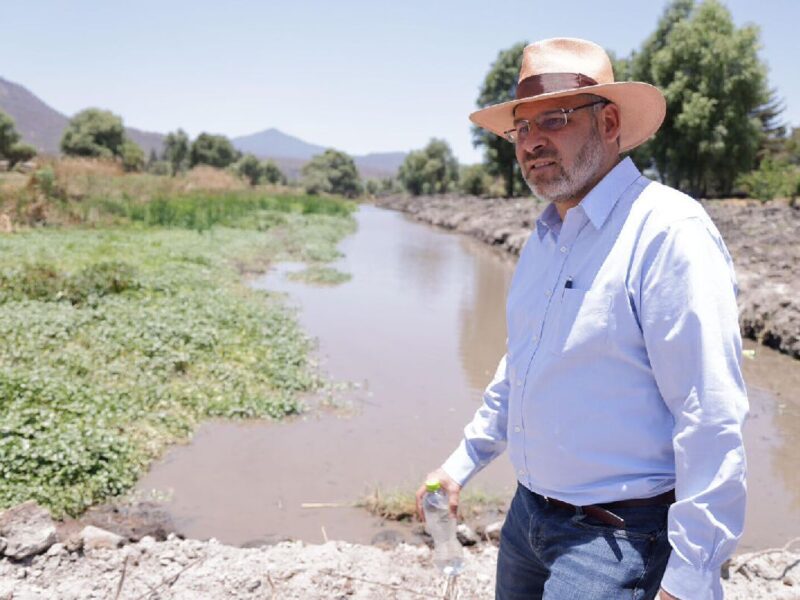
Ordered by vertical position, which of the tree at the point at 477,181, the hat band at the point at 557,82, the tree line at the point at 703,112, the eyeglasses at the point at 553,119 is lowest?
the eyeglasses at the point at 553,119

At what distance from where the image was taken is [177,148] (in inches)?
3398

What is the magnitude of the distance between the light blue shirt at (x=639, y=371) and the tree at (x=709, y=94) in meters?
39.2

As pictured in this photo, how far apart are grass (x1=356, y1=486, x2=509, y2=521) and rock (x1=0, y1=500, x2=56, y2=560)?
2308 mm

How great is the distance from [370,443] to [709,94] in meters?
38.4

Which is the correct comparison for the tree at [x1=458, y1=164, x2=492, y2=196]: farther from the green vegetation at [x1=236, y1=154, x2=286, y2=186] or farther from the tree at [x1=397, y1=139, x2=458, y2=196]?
the green vegetation at [x1=236, y1=154, x2=286, y2=186]

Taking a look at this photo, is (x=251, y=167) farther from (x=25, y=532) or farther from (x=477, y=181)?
(x=25, y=532)

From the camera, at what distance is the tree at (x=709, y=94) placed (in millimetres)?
38219

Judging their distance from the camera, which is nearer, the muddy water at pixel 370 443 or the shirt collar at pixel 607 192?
the shirt collar at pixel 607 192

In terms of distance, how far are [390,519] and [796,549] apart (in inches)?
118

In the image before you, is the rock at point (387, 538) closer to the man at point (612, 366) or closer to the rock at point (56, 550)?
the rock at point (56, 550)

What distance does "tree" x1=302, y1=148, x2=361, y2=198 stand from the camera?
82.4 metres

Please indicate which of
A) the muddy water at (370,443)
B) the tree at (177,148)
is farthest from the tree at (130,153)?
the muddy water at (370,443)

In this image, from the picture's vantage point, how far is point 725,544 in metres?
1.58

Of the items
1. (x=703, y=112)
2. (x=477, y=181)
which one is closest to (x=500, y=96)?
(x=477, y=181)
